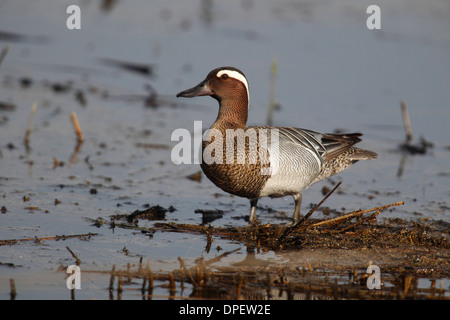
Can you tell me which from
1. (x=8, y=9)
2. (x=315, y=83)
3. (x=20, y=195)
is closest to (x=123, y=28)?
(x=8, y=9)

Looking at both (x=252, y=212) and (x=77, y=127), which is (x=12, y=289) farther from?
(x=77, y=127)

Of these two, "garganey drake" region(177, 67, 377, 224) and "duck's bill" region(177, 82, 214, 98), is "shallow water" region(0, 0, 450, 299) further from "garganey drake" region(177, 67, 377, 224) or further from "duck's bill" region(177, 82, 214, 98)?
"duck's bill" region(177, 82, 214, 98)

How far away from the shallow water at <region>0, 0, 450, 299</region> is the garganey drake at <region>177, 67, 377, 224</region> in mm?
544

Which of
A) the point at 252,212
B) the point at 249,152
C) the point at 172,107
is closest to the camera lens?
the point at 249,152

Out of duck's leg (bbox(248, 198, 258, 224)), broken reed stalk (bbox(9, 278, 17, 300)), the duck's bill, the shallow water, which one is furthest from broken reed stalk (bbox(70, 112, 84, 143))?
broken reed stalk (bbox(9, 278, 17, 300))

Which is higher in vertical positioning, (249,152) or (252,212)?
(249,152)

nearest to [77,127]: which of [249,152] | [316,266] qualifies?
[249,152]

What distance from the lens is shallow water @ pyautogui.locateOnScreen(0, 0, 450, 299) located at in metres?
5.57

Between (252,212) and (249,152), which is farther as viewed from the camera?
(252,212)

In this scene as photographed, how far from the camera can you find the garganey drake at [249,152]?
5.76 metres

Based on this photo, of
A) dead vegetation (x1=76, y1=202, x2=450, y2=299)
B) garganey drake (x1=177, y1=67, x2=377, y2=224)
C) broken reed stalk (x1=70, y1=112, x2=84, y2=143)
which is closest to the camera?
dead vegetation (x1=76, y1=202, x2=450, y2=299)

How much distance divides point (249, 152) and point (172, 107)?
4.48 m

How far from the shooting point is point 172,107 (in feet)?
33.2
